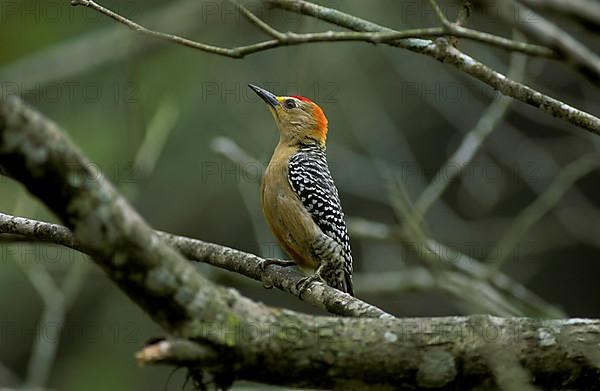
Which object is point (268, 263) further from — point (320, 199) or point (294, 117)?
point (294, 117)

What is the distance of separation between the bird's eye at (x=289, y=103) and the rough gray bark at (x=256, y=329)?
4419 millimetres

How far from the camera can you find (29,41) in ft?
28.6

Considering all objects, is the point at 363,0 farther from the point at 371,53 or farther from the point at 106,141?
the point at 106,141

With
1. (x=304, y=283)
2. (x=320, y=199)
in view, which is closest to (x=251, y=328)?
(x=304, y=283)

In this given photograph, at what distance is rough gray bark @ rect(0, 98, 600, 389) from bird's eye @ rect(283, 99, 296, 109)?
442cm

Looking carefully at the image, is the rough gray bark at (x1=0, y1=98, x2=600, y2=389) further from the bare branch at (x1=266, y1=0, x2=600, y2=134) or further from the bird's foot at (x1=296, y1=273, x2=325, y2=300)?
the bird's foot at (x1=296, y1=273, x2=325, y2=300)

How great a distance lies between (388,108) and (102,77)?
3.44 meters

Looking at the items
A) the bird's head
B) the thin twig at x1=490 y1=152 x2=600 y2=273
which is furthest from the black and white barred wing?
the thin twig at x1=490 y1=152 x2=600 y2=273

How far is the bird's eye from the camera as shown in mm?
7043

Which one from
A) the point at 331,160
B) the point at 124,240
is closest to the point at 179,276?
the point at 124,240

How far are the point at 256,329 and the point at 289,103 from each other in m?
4.71

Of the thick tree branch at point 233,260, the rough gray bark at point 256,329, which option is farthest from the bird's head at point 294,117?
the rough gray bark at point 256,329

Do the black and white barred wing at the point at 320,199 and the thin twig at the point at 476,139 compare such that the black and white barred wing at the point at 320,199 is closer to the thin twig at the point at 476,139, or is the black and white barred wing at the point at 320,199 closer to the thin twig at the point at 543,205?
the thin twig at the point at 476,139

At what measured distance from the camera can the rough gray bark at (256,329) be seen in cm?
206
